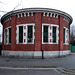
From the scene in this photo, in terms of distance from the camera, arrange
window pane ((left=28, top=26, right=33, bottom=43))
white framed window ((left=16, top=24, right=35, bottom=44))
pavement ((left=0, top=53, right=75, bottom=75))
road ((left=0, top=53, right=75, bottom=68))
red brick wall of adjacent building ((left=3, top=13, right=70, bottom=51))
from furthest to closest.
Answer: window pane ((left=28, top=26, right=33, bottom=43)) < white framed window ((left=16, top=24, right=35, bottom=44)) < red brick wall of adjacent building ((left=3, top=13, right=70, bottom=51)) < road ((left=0, top=53, right=75, bottom=68)) < pavement ((left=0, top=53, right=75, bottom=75))

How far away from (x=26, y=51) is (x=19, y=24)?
415 centimetres

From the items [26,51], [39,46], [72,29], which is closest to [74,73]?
[39,46]

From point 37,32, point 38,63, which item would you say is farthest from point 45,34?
point 38,63

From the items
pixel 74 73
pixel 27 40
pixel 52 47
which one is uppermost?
pixel 27 40

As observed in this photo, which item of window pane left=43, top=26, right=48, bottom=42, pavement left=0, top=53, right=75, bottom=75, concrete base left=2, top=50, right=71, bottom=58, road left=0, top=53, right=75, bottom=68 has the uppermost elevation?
window pane left=43, top=26, right=48, bottom=42

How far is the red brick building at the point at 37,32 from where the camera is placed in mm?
14898

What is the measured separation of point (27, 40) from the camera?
611 inches

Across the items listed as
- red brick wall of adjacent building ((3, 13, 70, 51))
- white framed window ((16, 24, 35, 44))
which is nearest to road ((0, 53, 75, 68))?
red brick wall of adjacent building ((3, 13, 70, 51))

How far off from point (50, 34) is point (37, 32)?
2.00 meters

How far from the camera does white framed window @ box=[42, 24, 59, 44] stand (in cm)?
1545

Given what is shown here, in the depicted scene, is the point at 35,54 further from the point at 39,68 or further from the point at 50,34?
the point at 39,68

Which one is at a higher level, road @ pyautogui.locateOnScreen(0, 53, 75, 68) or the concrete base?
the concrete base

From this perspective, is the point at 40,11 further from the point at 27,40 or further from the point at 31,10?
the point at 27,40

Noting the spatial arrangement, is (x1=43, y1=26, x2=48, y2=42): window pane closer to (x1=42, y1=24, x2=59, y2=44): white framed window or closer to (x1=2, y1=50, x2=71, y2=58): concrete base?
(x1=42, y1=24, x2=59, y2=44): white framed window
